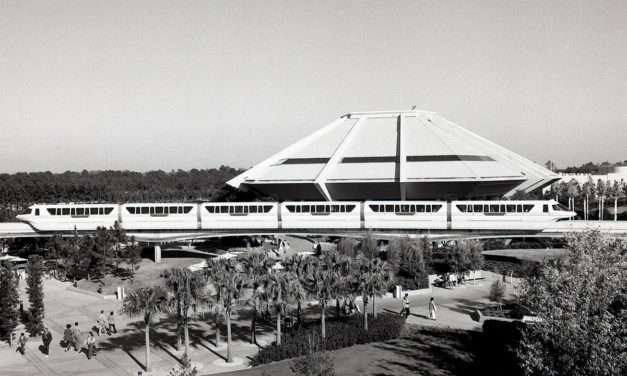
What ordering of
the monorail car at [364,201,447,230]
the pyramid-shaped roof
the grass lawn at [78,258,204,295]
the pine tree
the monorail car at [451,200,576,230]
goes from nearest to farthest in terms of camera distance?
the pine tree, the grass lawn at [78,258,204,295], the monorail car at [451,200,576,230], the monorail car at [364,201,447,230], the pyramid-shaped roof

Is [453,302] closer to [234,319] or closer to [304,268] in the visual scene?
[304,268]

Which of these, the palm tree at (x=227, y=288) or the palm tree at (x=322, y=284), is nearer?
the palm tree at (x=227, y=288)

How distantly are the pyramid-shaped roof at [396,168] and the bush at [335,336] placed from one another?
1376 inches

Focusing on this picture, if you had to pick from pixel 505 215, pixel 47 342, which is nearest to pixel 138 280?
pixel 47 342

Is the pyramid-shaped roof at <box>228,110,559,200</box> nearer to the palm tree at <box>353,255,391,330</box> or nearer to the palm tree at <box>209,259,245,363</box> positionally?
the palm tree at <box>353,255,391,330</box>

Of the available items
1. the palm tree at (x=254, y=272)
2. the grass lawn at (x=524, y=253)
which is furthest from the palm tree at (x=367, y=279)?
the grass lawn at (x=524, y=253)

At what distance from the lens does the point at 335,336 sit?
27.3 metres

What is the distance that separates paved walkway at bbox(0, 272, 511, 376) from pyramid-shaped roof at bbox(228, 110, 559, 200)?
27056 mm

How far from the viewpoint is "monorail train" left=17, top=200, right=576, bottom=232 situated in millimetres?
52406

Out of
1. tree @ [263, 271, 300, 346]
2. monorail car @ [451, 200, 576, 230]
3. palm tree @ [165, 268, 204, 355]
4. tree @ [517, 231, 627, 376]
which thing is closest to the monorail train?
monorail car @ [451, 200, 576, 230]

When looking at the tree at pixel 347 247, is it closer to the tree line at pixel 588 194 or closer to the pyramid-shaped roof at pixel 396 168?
the pyramid-shaped roof at pixel 396 168

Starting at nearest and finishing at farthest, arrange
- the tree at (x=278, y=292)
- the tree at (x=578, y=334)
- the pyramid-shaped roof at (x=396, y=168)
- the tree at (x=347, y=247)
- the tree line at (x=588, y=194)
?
the tree at (x=578, y=334) → the tree at (x=278, y=292) → the tree at (x=347, y=247) → the pyramid-shaped roof at (x=396, y=168) → the tree line at (x=588, y=194)

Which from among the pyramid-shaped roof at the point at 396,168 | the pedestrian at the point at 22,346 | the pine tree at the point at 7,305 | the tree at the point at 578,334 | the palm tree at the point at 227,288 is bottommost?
the pedestrian at the point at 22,346

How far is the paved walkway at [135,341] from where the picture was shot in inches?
960
